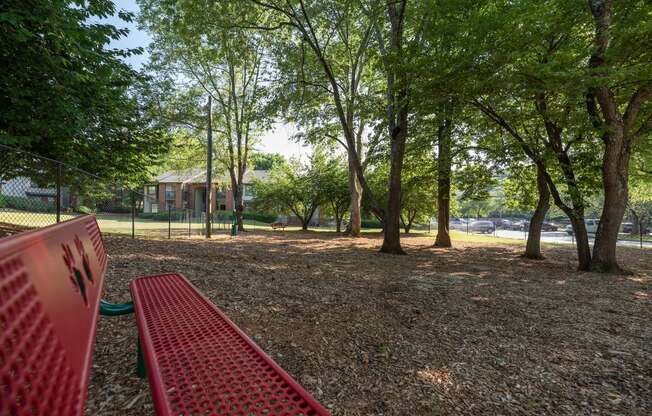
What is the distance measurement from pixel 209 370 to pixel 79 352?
576mm

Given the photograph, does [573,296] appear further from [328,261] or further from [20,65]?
[20,65]

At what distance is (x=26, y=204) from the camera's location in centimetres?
752

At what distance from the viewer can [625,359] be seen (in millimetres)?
3344

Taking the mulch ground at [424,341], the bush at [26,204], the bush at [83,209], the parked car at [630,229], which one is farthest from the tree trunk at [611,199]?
the parked car at [630,229]

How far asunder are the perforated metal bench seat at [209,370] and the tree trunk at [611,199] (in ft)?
36.1

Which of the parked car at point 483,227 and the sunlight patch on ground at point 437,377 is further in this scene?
the parked car at point 483,227

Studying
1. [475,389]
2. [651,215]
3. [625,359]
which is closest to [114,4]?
[475,389]

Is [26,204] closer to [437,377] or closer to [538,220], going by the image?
[437,377]

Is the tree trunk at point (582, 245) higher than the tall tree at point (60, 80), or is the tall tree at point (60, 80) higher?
the tall tree at point (60, 80)

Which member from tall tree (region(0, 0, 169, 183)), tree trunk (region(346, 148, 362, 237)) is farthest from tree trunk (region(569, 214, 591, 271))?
tall tree (region(0, 0, 169, 183))

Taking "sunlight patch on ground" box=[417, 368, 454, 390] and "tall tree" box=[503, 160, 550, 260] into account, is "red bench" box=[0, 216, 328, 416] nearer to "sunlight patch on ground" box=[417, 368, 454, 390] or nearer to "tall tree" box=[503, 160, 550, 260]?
"sunlight patch on ground" box=[417, 368, 454, 390]

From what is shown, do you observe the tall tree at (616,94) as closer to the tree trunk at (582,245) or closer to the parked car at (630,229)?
the tree trunk at (582,245)

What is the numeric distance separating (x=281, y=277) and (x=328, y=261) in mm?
3020

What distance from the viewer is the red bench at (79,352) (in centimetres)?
81
